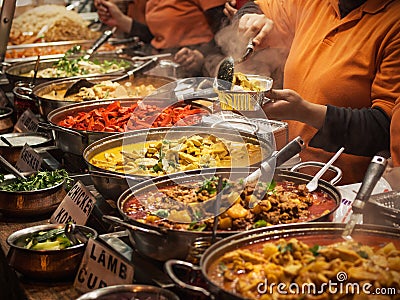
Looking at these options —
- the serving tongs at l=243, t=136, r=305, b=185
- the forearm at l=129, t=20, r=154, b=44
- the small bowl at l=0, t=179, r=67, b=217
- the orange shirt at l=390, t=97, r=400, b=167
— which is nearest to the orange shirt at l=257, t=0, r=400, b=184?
the orange shirt at l=390, t=97, r=400, b=167

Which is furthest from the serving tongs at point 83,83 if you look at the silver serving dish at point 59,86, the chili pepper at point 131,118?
the chili pepper at point 131,118

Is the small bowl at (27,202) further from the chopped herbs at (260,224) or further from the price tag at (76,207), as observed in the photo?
the chopped herbs at (260,224)

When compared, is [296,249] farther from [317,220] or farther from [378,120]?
[378,120]

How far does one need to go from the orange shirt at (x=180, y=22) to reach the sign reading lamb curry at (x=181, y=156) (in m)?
3.28

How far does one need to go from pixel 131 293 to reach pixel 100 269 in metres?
0.25

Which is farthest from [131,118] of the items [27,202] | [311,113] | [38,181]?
[311,113]

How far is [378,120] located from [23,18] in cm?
492

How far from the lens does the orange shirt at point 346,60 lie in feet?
10.5

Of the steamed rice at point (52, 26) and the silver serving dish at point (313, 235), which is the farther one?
the steamed rice at point (52, 26)

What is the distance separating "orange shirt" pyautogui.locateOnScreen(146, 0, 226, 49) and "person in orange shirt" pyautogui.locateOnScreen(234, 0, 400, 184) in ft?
8.00

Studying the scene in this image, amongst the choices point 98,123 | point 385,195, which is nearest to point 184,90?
point 98,123

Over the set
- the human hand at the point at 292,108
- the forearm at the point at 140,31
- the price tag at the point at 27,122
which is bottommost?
the forearm at the point at 140,31

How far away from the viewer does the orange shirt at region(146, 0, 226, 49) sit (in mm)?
6164

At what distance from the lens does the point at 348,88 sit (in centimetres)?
335
